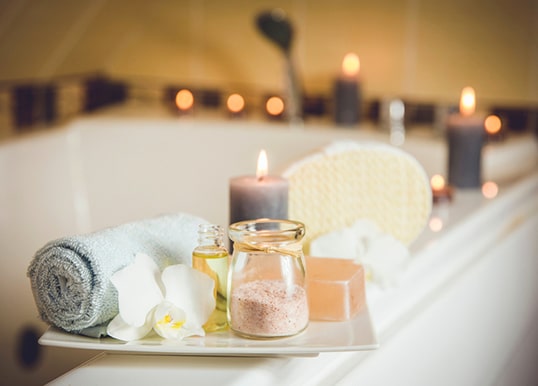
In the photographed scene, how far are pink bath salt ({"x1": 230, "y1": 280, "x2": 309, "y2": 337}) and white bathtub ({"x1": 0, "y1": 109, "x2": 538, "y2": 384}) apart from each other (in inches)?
39.7

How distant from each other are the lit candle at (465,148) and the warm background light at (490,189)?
22 millimetres

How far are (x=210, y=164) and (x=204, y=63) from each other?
1.72 ft

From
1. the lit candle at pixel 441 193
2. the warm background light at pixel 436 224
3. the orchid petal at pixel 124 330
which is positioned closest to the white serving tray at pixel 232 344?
Answer: the orchid petal at pixel 124 330

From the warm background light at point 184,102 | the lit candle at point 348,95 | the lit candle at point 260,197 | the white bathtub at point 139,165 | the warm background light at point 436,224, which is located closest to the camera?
the lit candle at point 260,197

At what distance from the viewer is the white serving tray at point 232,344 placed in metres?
0.62

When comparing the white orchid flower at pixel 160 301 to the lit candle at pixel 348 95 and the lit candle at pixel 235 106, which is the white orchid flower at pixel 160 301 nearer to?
the lit candle at pixel 348 95

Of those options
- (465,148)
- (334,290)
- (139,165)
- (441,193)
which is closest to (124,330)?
(334,290)

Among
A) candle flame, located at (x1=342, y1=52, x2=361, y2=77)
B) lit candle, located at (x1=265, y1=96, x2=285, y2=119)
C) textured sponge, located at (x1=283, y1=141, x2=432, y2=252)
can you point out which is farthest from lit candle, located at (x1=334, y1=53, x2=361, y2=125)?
textured sponge, located at (x1=283, y1=141, x2=432, y2=252)

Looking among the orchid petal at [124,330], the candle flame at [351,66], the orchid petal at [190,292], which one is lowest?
the orchid petal at [124,330]

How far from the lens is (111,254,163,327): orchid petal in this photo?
24.5 inches

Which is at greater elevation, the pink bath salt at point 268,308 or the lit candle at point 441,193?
the pink bath salt at point 268,308

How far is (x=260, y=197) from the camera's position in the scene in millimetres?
876

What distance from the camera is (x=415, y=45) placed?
77.8 inches

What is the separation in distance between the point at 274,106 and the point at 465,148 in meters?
0.78
